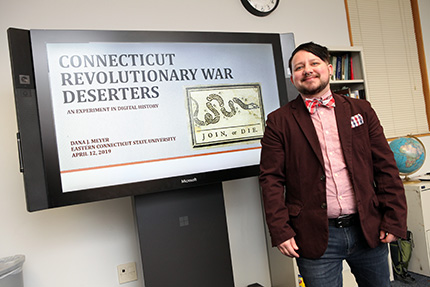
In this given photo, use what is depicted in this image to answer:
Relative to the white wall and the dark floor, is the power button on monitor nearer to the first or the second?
the white wall

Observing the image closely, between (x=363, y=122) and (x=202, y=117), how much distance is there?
847 mm

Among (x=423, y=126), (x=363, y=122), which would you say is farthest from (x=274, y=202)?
(x=423, y=126)

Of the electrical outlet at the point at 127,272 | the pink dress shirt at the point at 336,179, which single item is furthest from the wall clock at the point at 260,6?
the electrical outlet at the point at 127,272

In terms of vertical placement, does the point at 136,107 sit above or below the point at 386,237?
above

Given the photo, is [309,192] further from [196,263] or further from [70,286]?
[70,286]

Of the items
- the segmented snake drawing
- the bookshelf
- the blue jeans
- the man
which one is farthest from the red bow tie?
the bookshelf

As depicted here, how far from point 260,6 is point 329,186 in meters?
1.89

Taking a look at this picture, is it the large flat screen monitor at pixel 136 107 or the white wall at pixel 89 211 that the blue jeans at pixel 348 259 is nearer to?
the large flat screen monitor at pixel 136 107

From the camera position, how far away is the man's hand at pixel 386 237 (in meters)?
1.34

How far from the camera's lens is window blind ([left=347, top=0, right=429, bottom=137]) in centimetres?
333

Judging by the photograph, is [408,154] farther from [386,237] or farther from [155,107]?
[155,107]

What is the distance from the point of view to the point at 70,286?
2.20 meters

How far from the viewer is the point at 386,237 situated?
135 centimetres

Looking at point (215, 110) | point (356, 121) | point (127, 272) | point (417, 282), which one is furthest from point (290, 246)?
point (417, 282)
